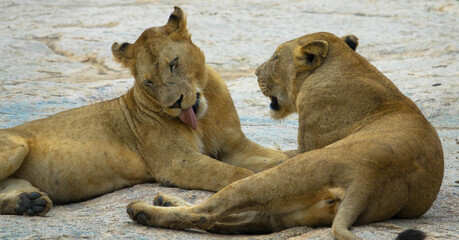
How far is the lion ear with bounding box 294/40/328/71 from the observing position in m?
5.05

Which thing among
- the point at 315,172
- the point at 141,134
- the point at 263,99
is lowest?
the point at 263,99

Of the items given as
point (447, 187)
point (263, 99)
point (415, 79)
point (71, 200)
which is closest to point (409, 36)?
point (415, 79)

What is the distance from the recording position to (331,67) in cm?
502

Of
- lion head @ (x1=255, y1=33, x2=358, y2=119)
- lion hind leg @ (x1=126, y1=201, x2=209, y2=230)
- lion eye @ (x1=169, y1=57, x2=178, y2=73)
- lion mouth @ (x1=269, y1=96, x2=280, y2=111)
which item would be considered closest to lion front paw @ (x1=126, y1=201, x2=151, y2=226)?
lion hind leg @ (x1=126, y1=201, x2=209, y2=230)

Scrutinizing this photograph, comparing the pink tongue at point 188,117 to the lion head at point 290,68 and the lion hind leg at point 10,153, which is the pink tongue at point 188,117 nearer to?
the lion head at point 290,68

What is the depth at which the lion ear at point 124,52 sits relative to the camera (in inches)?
224

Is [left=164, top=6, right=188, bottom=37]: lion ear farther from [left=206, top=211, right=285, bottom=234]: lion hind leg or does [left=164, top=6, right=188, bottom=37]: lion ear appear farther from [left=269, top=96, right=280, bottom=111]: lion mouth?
[left=206, top=211, right=285, bottom=234]: lion hind leg

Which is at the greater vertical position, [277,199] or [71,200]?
[277,199]

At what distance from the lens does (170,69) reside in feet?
17.8

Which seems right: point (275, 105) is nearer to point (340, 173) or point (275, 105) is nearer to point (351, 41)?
point (351, 41)

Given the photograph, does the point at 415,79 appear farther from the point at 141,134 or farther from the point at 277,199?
the point at 277,199

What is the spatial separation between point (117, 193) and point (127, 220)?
1003 mm

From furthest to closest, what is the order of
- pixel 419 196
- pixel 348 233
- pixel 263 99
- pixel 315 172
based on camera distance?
pixel 263 99
pixel 419 196
pixel 315 172
pixel 348 233

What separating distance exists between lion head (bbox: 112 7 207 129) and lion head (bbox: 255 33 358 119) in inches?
21.5
